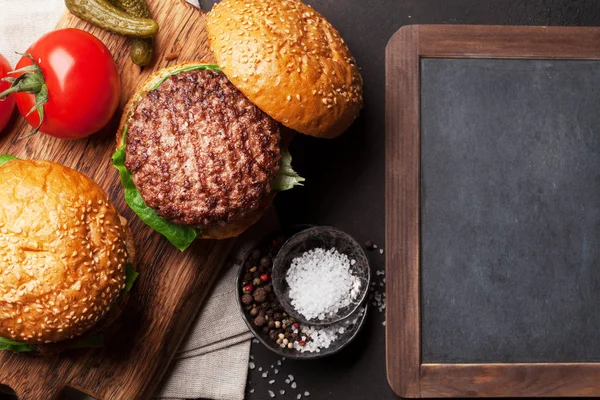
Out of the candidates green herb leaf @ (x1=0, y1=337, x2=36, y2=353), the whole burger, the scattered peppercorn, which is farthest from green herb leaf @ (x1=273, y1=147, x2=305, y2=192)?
green herb leaf @ (x1=0, y1=337, x2=36, y2=353)

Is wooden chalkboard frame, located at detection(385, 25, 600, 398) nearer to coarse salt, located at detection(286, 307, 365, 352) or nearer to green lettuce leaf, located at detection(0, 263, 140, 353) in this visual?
coarse salt, located at detection(286, 307, 365, 352)

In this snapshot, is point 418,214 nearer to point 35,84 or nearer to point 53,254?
point 53,254

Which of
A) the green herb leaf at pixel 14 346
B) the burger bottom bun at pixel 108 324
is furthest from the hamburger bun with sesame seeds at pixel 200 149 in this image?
the green herb leaf at pixel 14 346

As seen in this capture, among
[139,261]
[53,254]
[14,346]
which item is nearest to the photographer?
[53,254]

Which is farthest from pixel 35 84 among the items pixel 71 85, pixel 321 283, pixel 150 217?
pixel 321 283

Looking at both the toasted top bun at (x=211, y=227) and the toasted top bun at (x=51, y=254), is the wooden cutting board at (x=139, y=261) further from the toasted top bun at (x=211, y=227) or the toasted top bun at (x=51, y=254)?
the toasted top bun at (x=51, y=254)

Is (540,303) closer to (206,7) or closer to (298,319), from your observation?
(298,319)

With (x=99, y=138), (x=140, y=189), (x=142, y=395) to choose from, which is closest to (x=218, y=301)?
(x=142, y=395)
